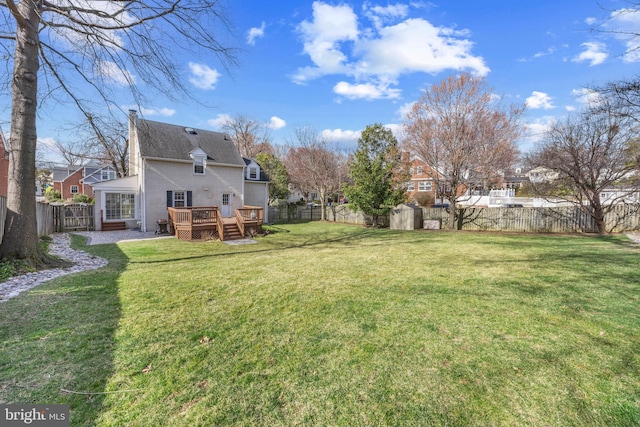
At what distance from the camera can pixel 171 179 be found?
16844 mm

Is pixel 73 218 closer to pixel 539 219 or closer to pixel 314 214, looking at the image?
pixel 314 214

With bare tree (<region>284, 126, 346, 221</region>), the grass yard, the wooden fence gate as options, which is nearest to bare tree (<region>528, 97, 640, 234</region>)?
the grass yard

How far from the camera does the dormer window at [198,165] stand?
17.8m

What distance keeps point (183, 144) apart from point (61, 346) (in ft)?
55.8

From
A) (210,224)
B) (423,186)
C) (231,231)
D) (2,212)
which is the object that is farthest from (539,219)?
(423,186)

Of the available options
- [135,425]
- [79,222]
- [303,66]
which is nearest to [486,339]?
[135,425]

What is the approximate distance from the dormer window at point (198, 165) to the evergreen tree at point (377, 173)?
32.5ft

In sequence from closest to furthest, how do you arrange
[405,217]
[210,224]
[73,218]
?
[210,224] → [73,218] → [405,217]

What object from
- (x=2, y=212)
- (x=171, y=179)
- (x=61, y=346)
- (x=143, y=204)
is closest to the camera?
(x=61, y=346)

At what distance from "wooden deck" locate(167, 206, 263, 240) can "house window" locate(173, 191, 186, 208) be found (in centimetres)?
260

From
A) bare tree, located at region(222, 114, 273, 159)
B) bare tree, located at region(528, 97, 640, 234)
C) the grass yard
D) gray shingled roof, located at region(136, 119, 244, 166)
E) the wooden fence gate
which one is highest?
bare tree, located at region(222, 114, 273, 159)

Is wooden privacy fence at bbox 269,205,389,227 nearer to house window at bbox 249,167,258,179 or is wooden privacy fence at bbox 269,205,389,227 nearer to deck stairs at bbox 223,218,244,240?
house window at bbox 249,167,258,179

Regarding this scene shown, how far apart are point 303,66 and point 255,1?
8314mm

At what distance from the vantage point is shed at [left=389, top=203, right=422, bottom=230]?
1733 centimetres
